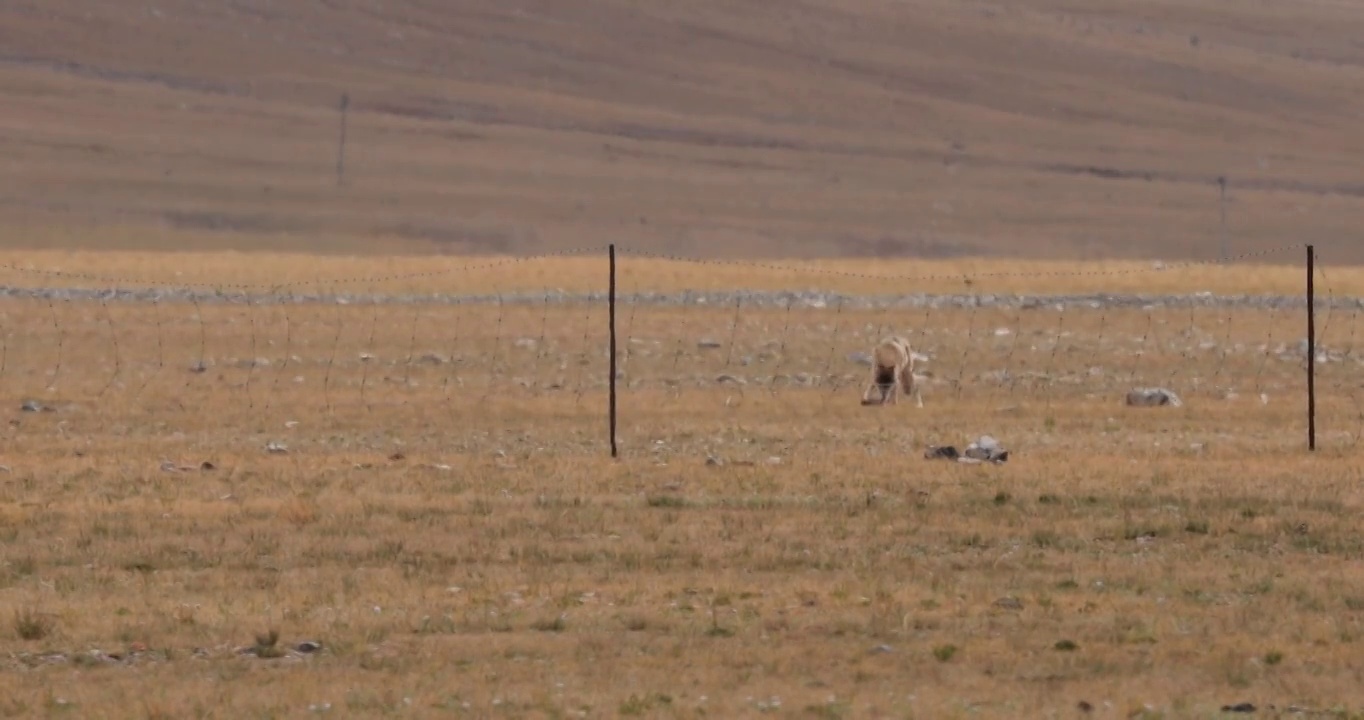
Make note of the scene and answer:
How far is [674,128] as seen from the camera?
113m

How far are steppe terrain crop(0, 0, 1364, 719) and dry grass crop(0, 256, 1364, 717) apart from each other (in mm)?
48

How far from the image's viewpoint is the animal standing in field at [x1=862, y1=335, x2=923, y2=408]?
27.0m

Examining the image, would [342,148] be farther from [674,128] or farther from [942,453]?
[942,453]

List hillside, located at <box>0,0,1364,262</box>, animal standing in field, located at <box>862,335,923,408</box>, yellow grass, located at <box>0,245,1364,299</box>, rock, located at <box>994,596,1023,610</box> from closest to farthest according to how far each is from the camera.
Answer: rock, located at <box>994,596,1023,610</box>
animal standing in field, located at <box>862,335,923,408</box>
yellow grass, located at <box>0,245,1364,299</box>
hillside, located at <box>0,0,1364,262</box>

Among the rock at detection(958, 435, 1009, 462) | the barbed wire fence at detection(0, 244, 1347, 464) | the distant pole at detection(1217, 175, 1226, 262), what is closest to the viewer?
the rock at detection(958, 435, 1009, 462)

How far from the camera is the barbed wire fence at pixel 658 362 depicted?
24.3 m

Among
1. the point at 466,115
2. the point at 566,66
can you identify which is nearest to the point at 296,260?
the point at 466,115

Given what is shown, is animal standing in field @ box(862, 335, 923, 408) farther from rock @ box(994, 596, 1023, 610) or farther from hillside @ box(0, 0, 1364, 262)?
hillside @ box(0, 0, 1364, 262)

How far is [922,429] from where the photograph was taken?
23.8 meters

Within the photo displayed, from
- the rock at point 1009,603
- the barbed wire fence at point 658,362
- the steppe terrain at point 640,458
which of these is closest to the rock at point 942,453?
the steppe terrain at point 640,458

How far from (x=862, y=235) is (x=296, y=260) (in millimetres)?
31725

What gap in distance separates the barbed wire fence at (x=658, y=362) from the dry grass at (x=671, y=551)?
18 centimetres

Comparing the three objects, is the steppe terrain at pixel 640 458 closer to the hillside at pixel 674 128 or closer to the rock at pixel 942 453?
the rock at pixel 942 453

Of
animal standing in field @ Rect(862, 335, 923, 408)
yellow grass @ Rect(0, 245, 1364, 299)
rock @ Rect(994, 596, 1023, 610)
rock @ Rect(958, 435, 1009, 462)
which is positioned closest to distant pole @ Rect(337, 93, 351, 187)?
yellow grass @ Rect(0, 245, 1364, 299)
